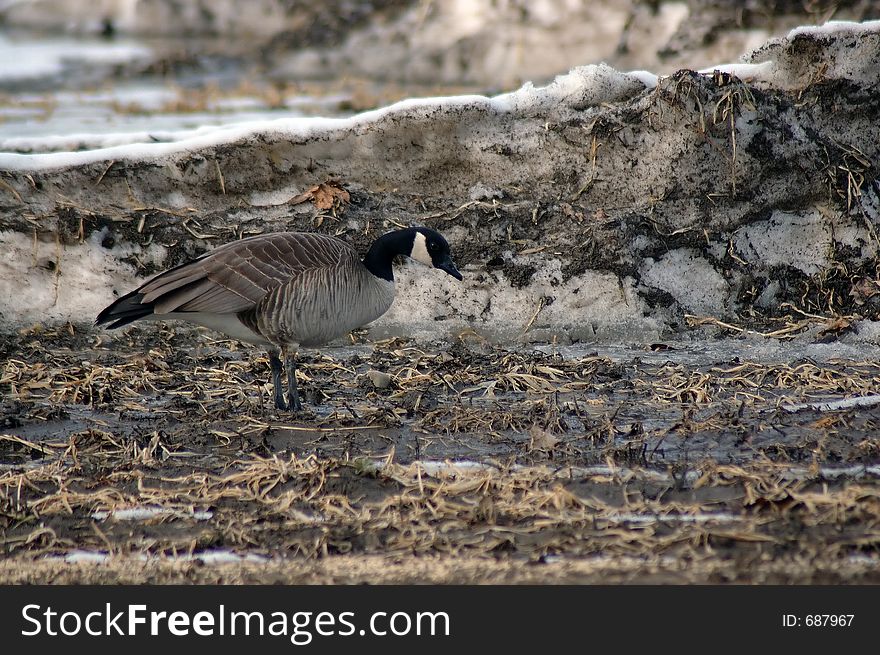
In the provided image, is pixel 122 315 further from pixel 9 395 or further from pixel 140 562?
pixel 140 562

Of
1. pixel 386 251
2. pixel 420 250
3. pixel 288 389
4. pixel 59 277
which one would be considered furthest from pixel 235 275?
pixel 59 277

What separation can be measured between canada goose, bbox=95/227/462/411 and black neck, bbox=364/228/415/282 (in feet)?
0.68

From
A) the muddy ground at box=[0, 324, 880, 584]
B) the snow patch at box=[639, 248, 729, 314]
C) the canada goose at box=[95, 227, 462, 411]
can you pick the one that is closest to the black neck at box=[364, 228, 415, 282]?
the canada goose at box=[95, 227, 462, 411]

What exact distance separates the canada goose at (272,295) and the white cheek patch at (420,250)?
489mm

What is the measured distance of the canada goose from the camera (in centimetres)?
637

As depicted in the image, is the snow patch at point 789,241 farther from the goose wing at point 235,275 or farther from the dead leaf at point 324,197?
the goose wing at point 235,275

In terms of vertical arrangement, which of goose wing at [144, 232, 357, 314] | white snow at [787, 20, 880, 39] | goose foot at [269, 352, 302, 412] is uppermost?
white snow at [787, 20, 880, 39]

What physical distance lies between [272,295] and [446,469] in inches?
79.2

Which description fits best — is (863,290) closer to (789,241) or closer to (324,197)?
(789,241)

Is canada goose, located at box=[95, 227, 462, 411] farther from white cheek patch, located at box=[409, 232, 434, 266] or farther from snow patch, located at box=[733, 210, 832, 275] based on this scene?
snow patch, located at box=[733, 210, 832, 275]

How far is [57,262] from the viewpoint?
855cm

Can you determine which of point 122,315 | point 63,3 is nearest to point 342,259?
point 122,315

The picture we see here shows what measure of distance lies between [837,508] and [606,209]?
475 cm

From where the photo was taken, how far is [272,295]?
657 centimetres
